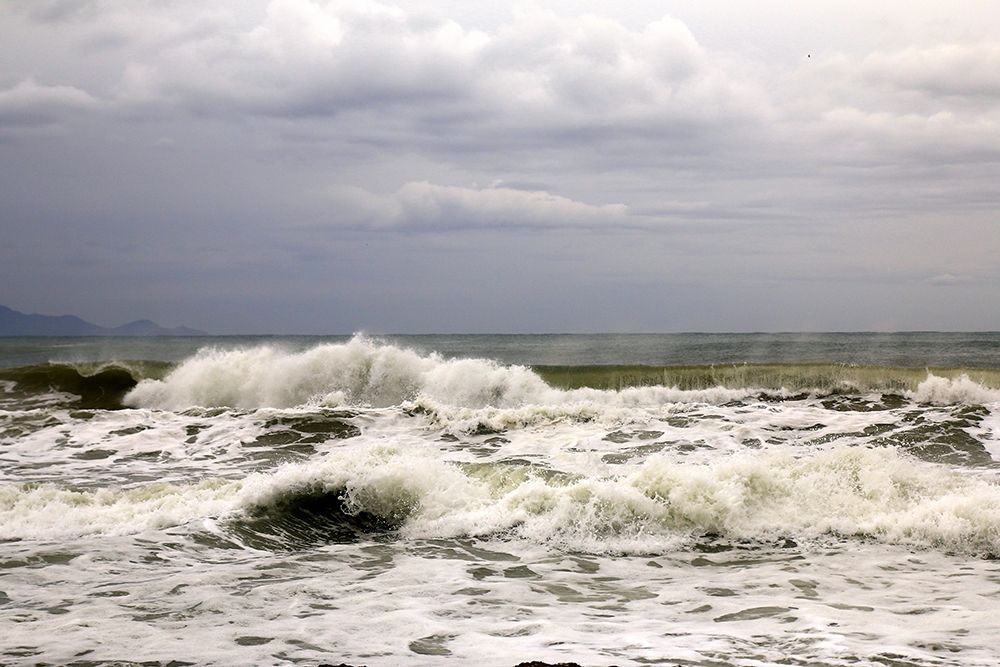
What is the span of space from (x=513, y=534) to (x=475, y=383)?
12560 mm

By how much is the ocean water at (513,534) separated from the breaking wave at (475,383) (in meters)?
0.53

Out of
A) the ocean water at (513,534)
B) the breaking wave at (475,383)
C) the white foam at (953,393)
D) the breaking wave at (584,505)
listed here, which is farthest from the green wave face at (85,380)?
the white foam at (953,393)

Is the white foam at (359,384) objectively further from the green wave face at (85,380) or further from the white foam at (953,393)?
the white foam at (953,393)

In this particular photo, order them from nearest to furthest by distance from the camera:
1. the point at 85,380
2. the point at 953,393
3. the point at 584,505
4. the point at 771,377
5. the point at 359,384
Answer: the point at 584,505 → the point at 953,393 → the point at 771,377 → the point at 359,384 → the point at 85,380

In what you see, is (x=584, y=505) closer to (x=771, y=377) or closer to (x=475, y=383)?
(x=475, y=383)

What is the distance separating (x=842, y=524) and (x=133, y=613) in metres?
7.52

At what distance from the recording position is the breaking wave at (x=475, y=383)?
21.1 m

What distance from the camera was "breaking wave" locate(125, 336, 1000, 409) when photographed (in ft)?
69.4

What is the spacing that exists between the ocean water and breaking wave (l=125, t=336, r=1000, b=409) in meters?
0.53

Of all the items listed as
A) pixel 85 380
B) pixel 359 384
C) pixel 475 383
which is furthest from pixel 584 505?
pixel 85 380

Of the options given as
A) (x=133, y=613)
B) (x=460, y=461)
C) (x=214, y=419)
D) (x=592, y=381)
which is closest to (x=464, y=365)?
(x=592, y=381)

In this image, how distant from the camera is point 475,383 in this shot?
74.5 ft

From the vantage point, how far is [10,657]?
6055 millimetres

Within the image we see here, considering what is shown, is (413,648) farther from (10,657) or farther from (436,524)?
(436,524)
